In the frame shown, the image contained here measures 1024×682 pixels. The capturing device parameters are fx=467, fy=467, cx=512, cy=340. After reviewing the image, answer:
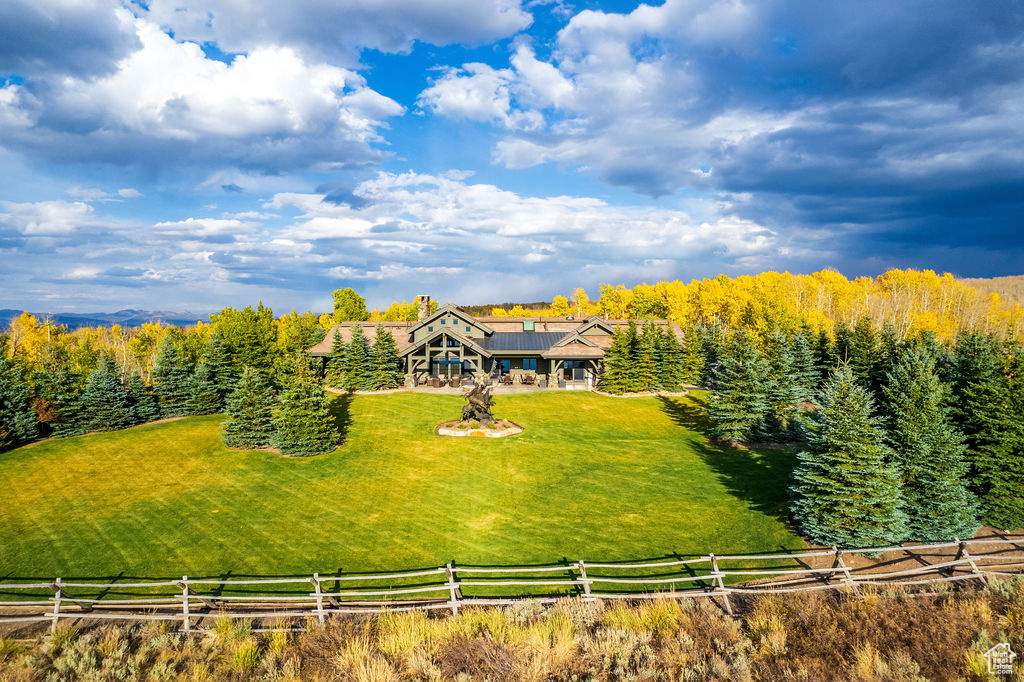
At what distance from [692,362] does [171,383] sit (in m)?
46.9

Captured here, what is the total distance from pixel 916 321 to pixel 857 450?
7246 cm

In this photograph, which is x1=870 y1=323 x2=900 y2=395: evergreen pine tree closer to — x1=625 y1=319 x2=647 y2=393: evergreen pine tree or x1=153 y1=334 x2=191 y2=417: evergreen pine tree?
x1=625 y1=319 x2=647 y2=393: evergreen pine tree

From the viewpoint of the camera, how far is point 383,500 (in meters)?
22.4

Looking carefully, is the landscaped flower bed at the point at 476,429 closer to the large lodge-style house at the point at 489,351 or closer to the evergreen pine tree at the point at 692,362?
the large lodge-style house at the point at 489,351

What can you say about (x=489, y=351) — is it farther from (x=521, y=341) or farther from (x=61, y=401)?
(x=61, y=401)

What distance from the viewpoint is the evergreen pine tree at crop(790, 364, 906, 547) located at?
666 inches

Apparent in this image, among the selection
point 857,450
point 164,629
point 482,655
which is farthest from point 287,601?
point 857,450

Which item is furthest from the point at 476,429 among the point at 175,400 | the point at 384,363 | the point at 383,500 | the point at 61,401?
the point at 61,401

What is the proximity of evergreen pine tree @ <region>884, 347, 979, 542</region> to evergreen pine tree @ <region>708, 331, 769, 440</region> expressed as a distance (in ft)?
34.2

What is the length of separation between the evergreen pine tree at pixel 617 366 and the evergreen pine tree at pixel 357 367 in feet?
69.2

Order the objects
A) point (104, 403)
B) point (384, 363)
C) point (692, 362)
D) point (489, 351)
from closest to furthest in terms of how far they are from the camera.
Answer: point (104, 403)
point (384, 363)
point (489, 351)
point (692, 362)

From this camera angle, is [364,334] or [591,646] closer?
[591,646]

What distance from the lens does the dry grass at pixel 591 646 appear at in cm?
952

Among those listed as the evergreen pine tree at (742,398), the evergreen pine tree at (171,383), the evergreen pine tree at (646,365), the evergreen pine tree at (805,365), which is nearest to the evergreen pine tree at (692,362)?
the evergreen pine tree at (646,365)
